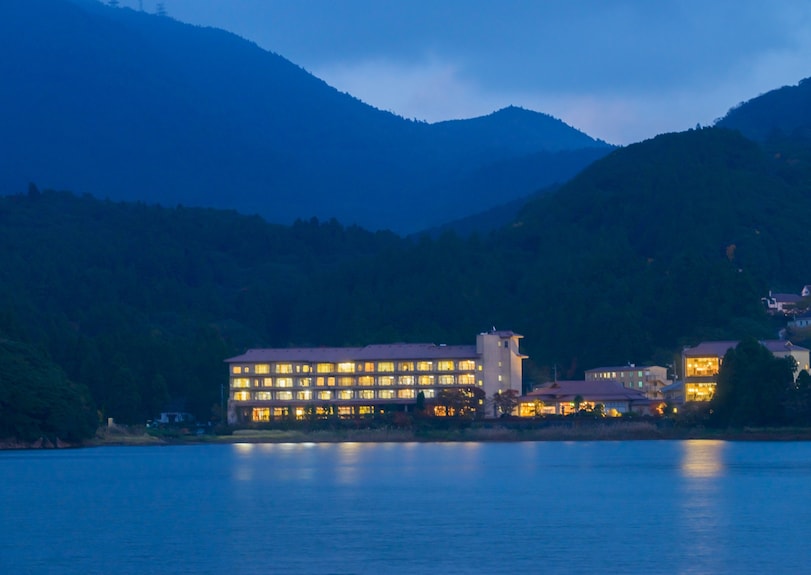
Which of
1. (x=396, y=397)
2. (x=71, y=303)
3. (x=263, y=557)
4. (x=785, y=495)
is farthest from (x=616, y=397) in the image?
(x=71, y=303)

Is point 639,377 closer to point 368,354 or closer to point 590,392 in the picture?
point 590,392

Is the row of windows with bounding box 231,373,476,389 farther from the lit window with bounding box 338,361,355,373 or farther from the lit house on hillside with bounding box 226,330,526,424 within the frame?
the lit window with bounding box 338,361,355,373

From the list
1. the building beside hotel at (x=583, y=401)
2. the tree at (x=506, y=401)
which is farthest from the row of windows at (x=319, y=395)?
the building beside hotel at (x=583, y=401)

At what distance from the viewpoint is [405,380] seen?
391ft

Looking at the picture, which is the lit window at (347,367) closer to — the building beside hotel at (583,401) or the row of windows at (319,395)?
the row of windows at (319,395)

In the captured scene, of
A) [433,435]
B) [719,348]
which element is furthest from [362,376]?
[719,348]

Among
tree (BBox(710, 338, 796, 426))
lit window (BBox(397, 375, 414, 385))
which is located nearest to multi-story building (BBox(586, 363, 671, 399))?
lit window (BBox(397, 375, 414, 385))

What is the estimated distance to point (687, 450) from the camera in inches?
3506

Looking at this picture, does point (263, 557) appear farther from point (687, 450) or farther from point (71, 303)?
point (71, 303)

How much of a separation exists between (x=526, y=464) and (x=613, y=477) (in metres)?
12.2

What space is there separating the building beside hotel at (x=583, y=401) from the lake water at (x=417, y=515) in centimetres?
2941

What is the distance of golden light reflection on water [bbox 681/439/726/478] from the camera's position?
65688 mm

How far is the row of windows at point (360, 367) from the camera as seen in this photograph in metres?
118

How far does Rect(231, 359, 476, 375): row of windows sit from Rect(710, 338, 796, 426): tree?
90.0 ft
